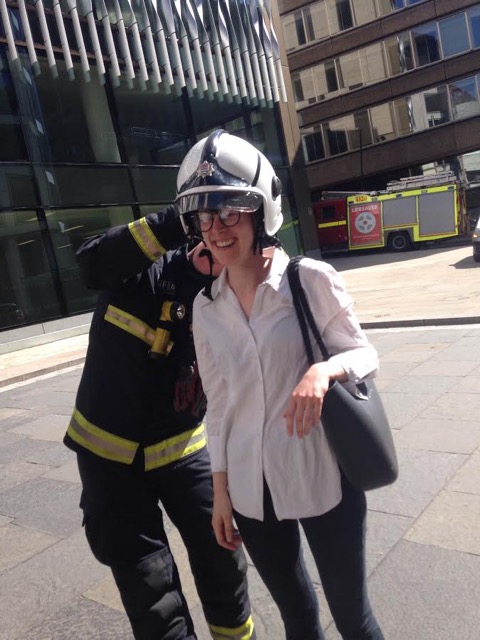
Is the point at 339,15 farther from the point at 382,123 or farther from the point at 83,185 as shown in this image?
the point at 83,185

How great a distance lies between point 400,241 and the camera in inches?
970

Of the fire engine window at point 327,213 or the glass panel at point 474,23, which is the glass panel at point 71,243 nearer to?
the fire engine window at point 327,213

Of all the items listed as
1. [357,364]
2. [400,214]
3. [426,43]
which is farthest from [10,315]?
[426,43]

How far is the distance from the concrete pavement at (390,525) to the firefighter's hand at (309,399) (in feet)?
4.24

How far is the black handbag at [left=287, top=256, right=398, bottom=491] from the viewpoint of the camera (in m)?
1.40

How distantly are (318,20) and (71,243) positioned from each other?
924 inches

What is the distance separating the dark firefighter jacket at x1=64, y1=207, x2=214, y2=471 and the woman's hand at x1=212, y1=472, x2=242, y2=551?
0.25 m

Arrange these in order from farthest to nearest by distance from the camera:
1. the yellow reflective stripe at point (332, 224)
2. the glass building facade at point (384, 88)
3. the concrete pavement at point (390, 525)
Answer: the glass building facade at point (384, 88) < the yellow reflective stripe at point (332, 224) < the concrete pavement at point (390, 525)

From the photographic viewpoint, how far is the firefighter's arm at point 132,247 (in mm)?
1754

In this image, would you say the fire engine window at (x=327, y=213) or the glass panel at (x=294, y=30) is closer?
the fire engine window at (x=327, y=213)

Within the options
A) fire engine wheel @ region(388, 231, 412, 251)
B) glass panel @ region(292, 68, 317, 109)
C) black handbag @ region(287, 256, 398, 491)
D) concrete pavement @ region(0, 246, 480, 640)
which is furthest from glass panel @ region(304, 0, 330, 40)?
black handbag @ region(287, 256, 398, 491)

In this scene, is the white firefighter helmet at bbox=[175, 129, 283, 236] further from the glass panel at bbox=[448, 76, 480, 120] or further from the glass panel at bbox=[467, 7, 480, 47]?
the glass panel at bbox=[467, 7, 480, 47]

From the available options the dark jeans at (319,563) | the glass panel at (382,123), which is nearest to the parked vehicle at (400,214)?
the glass panel at (382,123)

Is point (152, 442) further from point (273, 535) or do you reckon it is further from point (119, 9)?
point (119, 9)
